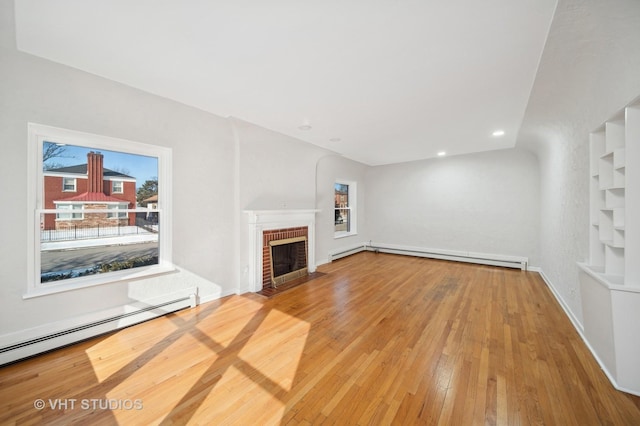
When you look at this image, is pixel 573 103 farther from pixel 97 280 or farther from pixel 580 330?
pixel 97 280

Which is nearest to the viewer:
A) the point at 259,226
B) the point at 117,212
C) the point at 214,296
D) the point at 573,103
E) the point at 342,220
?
the point at 573,103

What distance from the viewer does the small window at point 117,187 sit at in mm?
2619

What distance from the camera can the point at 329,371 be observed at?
1963 millimetres

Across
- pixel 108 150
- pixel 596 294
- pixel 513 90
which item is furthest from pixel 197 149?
pixel 596 294

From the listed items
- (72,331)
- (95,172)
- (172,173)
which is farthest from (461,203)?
(72,331)

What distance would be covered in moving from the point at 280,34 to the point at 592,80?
8.46 feet

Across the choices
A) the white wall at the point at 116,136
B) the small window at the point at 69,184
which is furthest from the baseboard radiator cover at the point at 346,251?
the small window at the point at 69,184

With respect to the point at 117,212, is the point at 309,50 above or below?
Answer: above

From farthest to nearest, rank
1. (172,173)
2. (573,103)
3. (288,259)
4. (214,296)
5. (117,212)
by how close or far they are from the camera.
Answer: (288,259), (214,296), (172,173), (117,212), (573,103)

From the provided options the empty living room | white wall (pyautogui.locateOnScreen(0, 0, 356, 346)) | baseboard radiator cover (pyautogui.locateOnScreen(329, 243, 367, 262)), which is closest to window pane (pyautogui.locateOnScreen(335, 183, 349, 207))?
baseboard radiator cover (pyautogui.locateOnScreen(329, 243, 367, 262))

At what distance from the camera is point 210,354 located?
220 centimetres

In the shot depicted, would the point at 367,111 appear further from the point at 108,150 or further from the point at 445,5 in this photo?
the point at 108,150

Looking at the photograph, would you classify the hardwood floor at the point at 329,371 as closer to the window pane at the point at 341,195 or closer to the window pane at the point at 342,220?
the window pane at the point at 342,220

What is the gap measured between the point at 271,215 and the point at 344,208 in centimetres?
303
